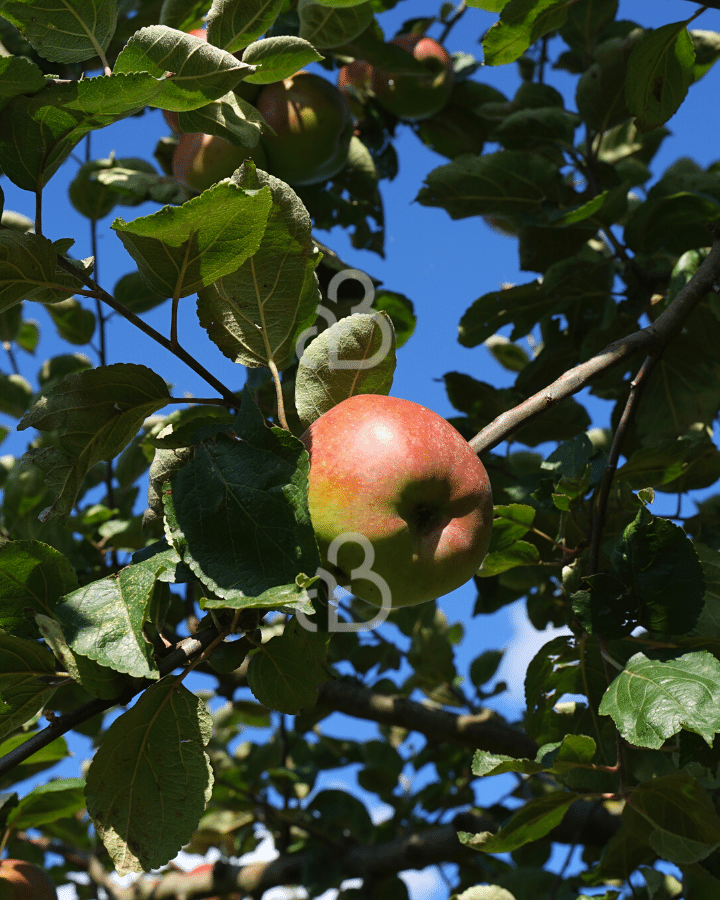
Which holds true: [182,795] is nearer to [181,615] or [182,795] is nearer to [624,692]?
[624,692]

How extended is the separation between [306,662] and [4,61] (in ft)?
2.76

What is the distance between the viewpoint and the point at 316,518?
1006mm

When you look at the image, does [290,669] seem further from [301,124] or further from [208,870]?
[208,870]

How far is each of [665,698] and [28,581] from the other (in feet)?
2.83

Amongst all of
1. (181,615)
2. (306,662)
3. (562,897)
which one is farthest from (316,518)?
(181,615)

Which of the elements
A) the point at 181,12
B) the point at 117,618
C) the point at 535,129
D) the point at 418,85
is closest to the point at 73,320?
the point at 418,85

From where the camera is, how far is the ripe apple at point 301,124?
185 cm

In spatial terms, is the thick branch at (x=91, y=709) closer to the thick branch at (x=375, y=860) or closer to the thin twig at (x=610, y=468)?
the thin twig at (x=610, y=468)

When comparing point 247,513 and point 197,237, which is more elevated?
point 197,237

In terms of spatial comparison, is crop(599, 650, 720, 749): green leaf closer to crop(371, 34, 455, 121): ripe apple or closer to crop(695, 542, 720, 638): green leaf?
crop(695, 542, 720, 638): green leaf

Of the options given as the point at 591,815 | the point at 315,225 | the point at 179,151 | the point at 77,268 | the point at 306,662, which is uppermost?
the point at 315,225

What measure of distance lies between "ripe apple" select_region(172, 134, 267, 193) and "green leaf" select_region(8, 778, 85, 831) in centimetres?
127

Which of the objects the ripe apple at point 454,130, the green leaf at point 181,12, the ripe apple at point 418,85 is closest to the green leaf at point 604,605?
the green leaf at point 181,12

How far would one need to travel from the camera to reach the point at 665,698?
111 centimetres
